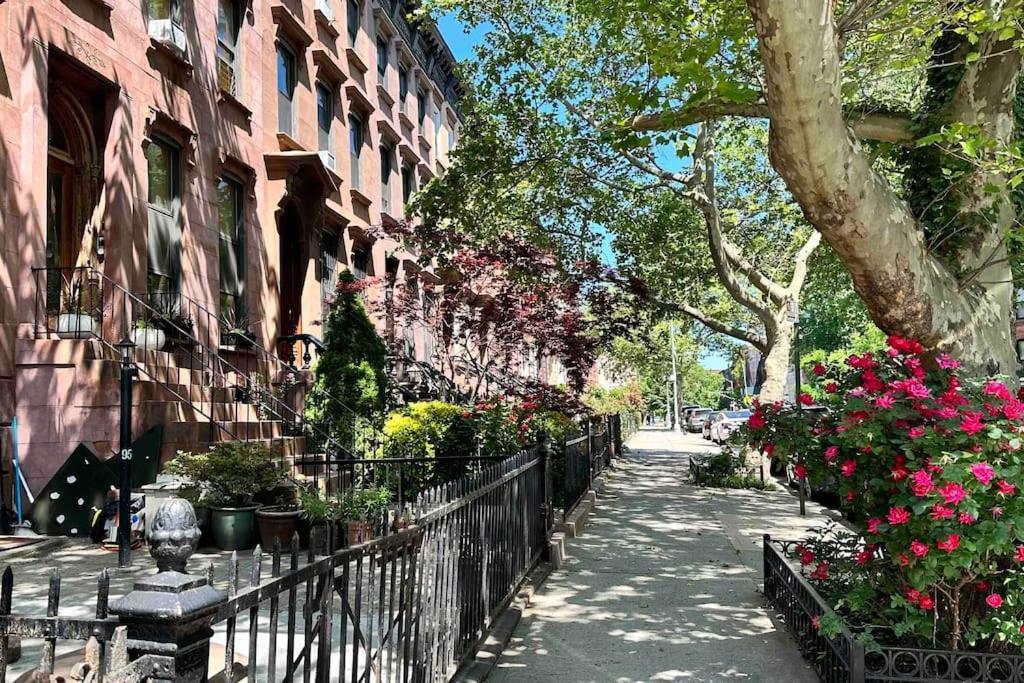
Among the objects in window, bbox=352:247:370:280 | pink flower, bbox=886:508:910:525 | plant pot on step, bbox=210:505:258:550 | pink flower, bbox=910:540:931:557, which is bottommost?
plant pot on step, bbox=210:505:258:550

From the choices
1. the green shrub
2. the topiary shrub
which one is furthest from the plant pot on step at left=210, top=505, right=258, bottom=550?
the topiary shrub

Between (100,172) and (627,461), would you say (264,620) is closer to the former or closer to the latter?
(100,172)

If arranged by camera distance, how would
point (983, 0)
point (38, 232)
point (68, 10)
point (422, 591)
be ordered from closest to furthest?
1. point (422, 591)
2. point (983, 0)
3. point (38, 232)
4. point (68, 10)

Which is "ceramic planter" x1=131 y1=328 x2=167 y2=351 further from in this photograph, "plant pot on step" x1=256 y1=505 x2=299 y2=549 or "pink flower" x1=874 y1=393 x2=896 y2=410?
"pink flower" x1=874 y1=393 x2=896 y2=410

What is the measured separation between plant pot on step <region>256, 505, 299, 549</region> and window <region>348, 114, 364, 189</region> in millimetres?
13857

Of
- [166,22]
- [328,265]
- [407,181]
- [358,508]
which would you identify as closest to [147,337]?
[358,508]

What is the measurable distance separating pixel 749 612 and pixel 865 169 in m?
3.77

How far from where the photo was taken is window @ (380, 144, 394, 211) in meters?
23.7

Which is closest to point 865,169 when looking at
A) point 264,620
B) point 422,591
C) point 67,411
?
point 422,591

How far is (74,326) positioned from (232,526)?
353 cm

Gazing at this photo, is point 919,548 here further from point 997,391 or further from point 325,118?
point 325,118

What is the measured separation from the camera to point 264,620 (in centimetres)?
597

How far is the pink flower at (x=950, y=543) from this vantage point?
4.04 meters

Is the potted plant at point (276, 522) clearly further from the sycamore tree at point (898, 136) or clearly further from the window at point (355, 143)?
the window at point (355, 143)
